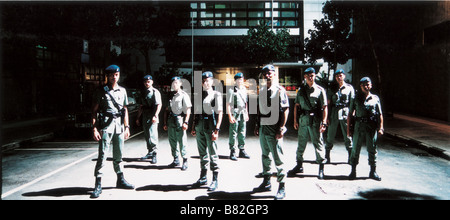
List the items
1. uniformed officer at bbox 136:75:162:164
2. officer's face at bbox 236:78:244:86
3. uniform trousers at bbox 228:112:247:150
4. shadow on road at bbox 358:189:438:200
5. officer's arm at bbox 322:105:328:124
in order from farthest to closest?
uniform trousers at bbox 228:112:247:150, officer's face at bbox 236:78:244:86, uniformed officer at bbox 136:75:162:164, officer's arm at bbox 322:105:328:124, shadow on road at bbox 358:189:438:200

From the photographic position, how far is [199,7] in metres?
46.8

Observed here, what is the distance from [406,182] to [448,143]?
4318 millimetres

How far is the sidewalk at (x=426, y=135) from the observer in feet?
26.2

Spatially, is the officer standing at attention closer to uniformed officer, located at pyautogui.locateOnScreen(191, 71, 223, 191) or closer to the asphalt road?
the asphalt road

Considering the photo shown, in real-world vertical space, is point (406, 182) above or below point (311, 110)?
below

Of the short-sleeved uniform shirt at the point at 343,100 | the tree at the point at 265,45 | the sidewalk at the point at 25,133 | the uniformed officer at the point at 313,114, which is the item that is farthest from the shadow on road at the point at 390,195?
the tree at the point at 265,45

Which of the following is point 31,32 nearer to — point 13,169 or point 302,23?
point 13,169

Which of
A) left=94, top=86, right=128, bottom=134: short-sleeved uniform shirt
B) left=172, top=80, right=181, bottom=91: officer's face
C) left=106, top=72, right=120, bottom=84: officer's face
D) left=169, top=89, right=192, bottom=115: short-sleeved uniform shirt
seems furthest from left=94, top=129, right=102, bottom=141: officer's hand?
left=172, top=80, right=181, bottom=91: officer's face

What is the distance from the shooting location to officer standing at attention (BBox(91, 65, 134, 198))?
16.0 ft

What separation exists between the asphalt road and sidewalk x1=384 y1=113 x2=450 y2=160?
36cm

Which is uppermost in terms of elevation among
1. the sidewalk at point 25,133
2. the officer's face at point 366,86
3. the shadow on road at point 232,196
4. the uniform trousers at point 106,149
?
the officer's face at point 366,86

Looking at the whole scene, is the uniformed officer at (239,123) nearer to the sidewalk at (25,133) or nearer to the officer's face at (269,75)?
the officer's face at (269,75)

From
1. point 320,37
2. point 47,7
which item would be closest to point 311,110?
point 47,7

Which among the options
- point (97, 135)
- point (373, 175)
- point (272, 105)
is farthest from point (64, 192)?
point (373, 175)
